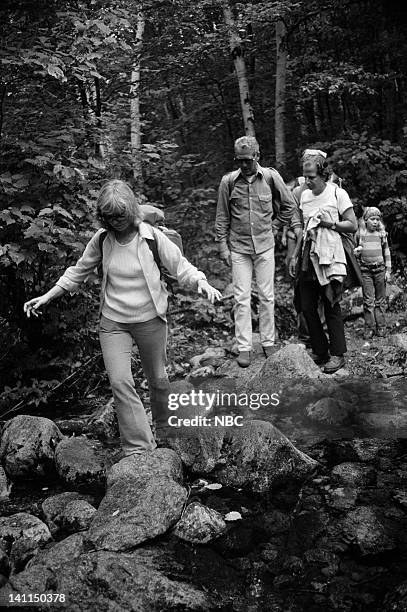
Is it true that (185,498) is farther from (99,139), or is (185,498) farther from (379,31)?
(379,31)

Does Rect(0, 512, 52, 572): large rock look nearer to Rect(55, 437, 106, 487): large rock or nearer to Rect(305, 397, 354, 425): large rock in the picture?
Rect(55, 437, 106, 487): large rock

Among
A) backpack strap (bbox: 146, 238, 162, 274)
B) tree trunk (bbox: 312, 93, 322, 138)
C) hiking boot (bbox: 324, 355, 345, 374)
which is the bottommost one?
hiking boot (bbox: 324, 355, 345, 374)

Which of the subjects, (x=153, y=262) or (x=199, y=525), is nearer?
(x=199, y=525)

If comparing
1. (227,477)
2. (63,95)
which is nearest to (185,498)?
(227,477)

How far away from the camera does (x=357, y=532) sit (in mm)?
3627

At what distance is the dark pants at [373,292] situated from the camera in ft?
26.6

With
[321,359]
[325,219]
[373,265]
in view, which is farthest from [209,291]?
[373,265]

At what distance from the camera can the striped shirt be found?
8109 mm

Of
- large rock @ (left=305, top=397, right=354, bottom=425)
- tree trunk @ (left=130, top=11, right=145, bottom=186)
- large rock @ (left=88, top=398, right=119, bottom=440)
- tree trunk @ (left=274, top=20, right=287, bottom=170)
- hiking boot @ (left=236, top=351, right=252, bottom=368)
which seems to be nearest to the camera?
large rock @ (left=305, top=397, right=354, bottom=425)

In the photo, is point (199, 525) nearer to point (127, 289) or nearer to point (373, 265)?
point (127, 289)

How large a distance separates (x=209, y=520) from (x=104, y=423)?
7.33 ft

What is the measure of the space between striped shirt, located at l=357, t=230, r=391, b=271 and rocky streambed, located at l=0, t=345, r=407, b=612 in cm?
311

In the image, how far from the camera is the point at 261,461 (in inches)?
173

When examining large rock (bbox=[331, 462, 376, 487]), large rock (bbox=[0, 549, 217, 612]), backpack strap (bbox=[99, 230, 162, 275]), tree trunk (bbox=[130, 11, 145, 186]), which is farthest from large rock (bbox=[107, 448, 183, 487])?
tree trunk (bbox=[130, 11, 145, 186])
